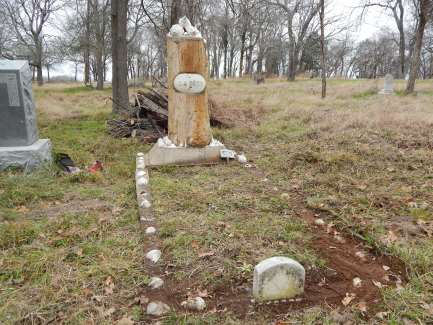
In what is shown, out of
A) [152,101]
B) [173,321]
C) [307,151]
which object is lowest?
[173,321]

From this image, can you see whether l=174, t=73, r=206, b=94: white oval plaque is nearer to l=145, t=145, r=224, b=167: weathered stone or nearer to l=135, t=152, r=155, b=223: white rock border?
l=145, t=145, r=224, b=167: weathered stone

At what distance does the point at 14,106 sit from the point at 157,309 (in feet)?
14.5

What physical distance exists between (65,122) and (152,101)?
3.14 m

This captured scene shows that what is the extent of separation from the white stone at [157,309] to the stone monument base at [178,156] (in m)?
3.40

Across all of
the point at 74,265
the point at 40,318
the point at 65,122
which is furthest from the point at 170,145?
the point at 65,122

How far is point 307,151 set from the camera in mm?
5605

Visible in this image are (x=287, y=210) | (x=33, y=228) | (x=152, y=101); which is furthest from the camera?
(x=152, y=101)

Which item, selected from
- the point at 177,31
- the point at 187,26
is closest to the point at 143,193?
the point at 177,31

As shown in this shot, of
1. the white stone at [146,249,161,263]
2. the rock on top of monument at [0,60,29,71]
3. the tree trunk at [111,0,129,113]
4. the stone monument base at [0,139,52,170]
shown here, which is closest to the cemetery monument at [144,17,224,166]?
the stone monument base at [0,139,52,170]

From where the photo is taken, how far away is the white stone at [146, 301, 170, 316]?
205cm

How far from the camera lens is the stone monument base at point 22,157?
471 cm

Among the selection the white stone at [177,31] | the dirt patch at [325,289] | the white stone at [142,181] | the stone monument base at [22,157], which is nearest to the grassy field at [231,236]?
the dirt patch at [325,289]

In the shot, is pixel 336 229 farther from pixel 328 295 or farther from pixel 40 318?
pixel 40 318

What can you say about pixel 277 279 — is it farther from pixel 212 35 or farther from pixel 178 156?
pixel 212 35
